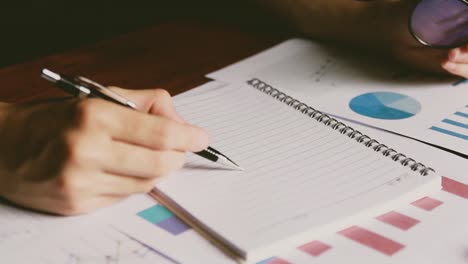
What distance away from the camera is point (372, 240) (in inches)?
23.6

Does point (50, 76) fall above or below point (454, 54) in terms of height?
below

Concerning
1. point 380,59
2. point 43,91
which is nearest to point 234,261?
point 43,91

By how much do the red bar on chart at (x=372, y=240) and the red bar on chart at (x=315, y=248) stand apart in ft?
0.10

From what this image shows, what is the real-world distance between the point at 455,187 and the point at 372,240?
0.15m

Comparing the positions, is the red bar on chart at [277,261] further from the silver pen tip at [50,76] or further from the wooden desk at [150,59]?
the wooden desk at [150,59]

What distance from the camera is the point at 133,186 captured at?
616 millimetres

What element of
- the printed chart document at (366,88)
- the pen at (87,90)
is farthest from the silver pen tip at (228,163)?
the printed chart document at (366,88)

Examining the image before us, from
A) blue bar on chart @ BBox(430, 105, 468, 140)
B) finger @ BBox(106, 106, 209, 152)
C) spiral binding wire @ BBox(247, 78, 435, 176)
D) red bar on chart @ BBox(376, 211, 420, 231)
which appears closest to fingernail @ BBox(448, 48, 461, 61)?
blue bar on chart @ BBox(430, 105, 468, 140)

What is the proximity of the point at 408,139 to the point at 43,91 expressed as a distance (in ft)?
1.71

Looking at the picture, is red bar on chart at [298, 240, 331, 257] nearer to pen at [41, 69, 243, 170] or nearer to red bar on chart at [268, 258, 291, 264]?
red bar on chart at [268, 258, 291, 264]

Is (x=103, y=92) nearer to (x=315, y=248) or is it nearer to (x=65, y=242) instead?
(x=65, y=242)

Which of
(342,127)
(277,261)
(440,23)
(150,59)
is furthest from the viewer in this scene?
(150,59)

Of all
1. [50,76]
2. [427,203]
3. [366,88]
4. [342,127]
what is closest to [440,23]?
[366,88]

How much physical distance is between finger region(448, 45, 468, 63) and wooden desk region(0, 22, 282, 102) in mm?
308
